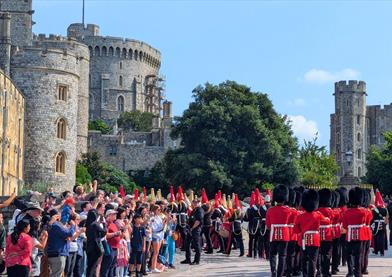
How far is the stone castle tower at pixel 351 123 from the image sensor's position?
116125mm

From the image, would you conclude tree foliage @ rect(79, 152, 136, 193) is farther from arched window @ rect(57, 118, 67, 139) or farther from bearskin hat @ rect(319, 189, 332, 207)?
bearskin hat @ rect(319, 189, 332, 207)

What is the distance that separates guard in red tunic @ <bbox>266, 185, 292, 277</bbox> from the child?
3.37 metres

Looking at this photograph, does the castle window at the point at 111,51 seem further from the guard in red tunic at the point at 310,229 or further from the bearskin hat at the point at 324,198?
the guard in red tunic at the point at 310,229

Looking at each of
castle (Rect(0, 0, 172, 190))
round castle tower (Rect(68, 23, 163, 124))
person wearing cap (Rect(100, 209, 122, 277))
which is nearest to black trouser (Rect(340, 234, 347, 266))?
person wearing cap (Rect(100, 209, 122, 277))

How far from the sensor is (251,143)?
57.5m

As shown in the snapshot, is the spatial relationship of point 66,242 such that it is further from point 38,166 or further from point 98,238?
point 38,166

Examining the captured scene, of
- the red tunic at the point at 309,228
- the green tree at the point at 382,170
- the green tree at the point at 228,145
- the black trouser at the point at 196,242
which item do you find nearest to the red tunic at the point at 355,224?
the red tunic at the point at 309,228

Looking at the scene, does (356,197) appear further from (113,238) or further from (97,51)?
(97,51)

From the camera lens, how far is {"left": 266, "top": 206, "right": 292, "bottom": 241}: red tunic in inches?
763

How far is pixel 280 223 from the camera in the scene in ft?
63.8

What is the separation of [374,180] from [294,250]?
5541 cm

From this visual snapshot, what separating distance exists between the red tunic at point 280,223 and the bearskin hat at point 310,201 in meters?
0.37

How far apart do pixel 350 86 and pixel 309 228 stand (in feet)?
322

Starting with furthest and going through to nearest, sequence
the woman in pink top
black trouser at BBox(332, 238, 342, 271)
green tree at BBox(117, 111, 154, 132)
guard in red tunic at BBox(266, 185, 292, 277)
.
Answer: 1. green tree at BBox(117, 111, 154, 132)
2. black trouser at BBox(332, 238, 342, 271)
3. guard in red tunic at BBox(266, 185, 292, 277)
4. the woman in pink top
